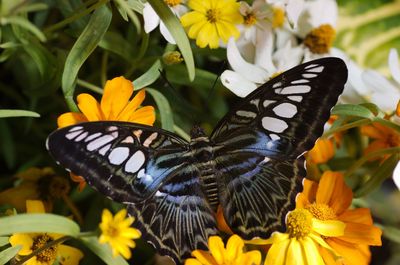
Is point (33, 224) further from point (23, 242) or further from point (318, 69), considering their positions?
point (318, 69)

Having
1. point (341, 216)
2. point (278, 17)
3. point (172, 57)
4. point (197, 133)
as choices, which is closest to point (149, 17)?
point (172, 57)

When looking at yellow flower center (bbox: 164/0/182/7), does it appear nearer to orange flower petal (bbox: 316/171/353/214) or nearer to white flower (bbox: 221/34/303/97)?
white flower (bbox: 221/34/303/97)

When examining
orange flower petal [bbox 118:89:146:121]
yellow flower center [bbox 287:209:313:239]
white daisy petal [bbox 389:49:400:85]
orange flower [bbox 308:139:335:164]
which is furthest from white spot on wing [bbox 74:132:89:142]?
white daisy petal [bbox 389:49:400:85]

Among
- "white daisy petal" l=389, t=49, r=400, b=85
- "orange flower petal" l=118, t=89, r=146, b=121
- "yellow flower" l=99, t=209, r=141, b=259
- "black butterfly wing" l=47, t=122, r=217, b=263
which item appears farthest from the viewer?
"white daisy petal" l=389, t=49, r=400, b=85

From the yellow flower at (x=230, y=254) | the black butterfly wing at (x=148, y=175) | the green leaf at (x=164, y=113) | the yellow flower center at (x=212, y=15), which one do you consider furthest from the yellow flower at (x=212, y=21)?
the yellow flower at (x=230, y=254)

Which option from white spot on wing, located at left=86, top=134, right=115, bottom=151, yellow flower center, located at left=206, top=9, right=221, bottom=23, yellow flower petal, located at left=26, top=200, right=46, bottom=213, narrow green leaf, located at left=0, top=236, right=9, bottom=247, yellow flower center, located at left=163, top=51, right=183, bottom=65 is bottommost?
narrow green leaf, located at left=0, top=236, right=9, bottom=247

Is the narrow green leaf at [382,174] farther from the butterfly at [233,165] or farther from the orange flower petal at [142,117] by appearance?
the orange flower petal at [142,117]

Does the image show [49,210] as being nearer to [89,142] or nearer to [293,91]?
[89,142]
